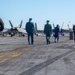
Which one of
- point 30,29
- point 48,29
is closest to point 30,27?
point 30,29

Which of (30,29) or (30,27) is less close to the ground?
(30,27)

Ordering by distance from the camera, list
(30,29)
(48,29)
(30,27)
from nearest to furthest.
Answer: (30,29), (30,27), (48,29)

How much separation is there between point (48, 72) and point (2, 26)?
218 inches

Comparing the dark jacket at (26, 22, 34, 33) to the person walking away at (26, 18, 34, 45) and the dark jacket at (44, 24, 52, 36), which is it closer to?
the person walking away at (26, 18, 34, 45)

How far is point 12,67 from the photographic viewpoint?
11625 millimetres

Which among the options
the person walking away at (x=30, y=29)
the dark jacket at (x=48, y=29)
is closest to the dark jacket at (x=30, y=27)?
the person walking away at (x=30, y=29)

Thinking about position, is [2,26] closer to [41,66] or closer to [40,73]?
[41,66]

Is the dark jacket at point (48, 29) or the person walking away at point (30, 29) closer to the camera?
the person walking away at point (30, 29)

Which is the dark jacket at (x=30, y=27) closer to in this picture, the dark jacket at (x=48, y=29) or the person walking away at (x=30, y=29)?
the person walking away at (x=30, y=29)

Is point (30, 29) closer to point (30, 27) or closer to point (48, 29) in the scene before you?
point (30, 27)

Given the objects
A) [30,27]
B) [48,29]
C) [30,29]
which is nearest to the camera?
[30,29]

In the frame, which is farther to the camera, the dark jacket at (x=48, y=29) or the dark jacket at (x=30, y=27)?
the dark jacket at (x=48, y=29)

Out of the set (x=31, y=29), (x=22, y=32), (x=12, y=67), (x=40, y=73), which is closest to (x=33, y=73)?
(x=40, y=73)

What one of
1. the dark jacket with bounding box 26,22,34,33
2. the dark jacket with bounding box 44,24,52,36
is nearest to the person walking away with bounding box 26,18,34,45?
the dark jacket with bounding box 26,22,34,33
